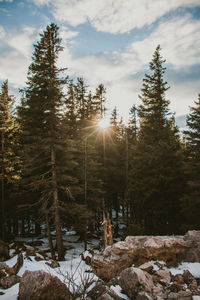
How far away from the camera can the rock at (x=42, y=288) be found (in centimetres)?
553

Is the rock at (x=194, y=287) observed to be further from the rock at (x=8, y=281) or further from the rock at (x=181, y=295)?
the rock at (x=8, y=281)

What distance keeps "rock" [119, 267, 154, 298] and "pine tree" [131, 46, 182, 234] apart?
9.98 m

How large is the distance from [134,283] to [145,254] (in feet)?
12.2

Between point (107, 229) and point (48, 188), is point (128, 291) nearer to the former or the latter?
point (107, 229)

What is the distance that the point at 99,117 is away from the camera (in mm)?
26797

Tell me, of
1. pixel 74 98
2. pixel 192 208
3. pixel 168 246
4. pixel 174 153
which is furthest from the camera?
pixel 74 98

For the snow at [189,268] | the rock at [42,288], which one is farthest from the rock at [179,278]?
the rock at [42,288]

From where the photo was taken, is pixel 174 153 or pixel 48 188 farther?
pixel 174 153

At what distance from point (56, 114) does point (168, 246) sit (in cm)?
1211

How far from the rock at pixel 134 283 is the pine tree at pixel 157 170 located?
998 centimetres

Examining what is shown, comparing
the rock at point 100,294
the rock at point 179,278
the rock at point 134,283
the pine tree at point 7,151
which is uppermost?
the pine tree at point 7,151

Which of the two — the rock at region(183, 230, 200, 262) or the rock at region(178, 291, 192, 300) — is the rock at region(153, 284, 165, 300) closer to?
the rock at region(178, 291, 192, 300)

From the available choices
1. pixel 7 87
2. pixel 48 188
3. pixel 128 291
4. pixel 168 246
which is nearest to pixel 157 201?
pixel 168 246

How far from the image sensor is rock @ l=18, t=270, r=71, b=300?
553 cm
